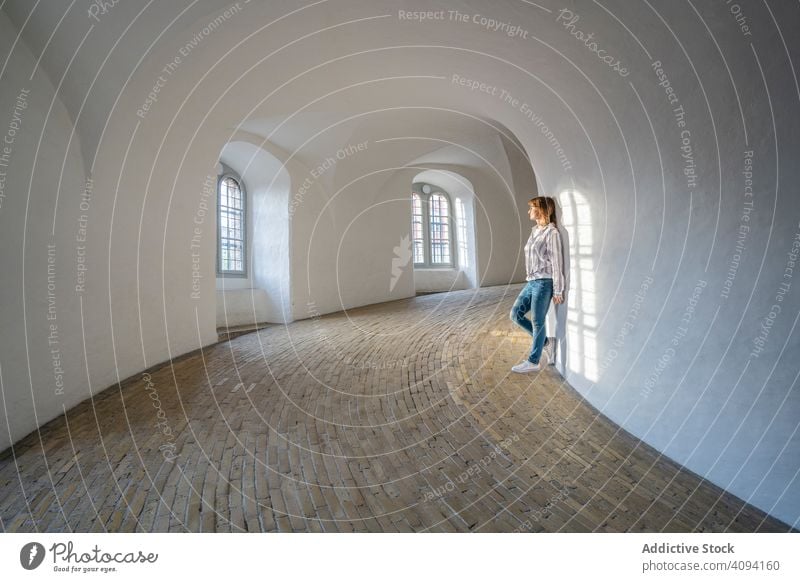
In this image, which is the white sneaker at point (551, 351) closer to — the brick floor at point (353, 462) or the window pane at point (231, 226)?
the brick floor at point (353, 462)

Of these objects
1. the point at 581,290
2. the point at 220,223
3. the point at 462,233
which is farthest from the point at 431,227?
the point at 581,290

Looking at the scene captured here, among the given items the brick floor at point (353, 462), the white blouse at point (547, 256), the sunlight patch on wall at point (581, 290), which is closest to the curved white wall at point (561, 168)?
the sunlight patch on wall at point (581, 290)

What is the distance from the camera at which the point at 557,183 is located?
4.49 metres

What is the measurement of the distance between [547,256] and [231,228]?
803 cm

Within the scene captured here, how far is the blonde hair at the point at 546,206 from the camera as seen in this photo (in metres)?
4.37

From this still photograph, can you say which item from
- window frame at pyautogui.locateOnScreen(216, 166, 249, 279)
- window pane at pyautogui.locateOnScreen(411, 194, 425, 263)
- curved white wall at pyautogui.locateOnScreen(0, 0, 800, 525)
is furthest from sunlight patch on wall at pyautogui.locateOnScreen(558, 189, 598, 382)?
window pane at pyautogui.locateOnScreen(411, 194, 425, 263)

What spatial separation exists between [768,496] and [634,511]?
1.85 feet

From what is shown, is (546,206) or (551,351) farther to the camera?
(551,351)

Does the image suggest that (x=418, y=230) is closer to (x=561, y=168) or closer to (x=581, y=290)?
(x=561, y=168)

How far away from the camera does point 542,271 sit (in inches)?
169

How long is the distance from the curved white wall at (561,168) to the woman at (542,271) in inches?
6.7

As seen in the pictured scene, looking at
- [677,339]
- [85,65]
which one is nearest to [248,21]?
[85,65]

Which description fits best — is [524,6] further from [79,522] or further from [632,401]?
[79,522]

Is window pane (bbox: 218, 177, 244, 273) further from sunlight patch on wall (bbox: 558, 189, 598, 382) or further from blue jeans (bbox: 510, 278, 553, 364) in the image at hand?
sunlight patch on wall (bbox: 558, 189, 598, 382)
